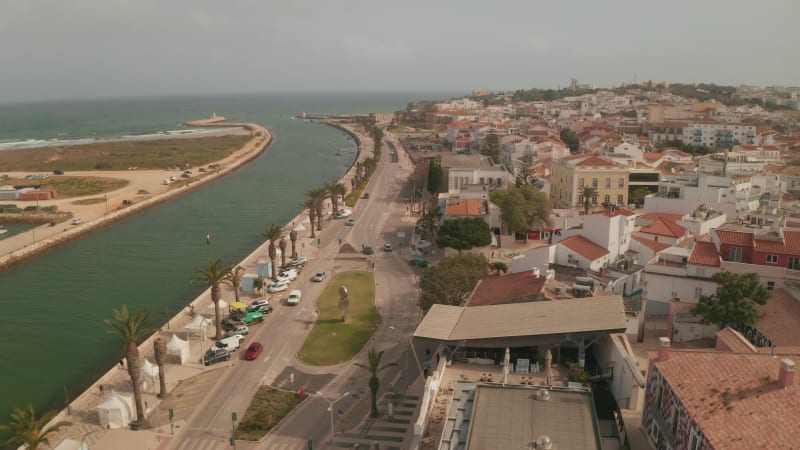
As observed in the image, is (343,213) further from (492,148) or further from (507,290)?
(492,148)

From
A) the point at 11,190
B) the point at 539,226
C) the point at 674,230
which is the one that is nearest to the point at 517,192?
the point at 539,226

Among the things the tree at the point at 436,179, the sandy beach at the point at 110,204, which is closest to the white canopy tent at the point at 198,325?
the sandy beach at the point at 110,204

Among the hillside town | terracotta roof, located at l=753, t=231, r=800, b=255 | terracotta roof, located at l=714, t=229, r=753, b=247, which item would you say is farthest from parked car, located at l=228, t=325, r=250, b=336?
terracotta roof, located at l=753, t=231, r=800, b=255

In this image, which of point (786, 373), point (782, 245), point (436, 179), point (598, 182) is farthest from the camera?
point (436, 179)

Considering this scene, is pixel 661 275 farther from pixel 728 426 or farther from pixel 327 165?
pixel 327 165

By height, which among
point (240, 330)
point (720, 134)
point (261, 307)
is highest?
point (720, 134)

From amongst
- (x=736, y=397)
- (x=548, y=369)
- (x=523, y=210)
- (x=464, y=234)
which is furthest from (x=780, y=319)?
(x=523, y=210)

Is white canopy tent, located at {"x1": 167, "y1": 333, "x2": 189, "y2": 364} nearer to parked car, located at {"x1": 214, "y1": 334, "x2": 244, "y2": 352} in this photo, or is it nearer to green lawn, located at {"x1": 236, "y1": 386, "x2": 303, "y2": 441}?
parked car, located at {"x1": 214, "y1": 334, "x2": 244, "y2": 352}

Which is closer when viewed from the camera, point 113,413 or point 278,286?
point 113,413
